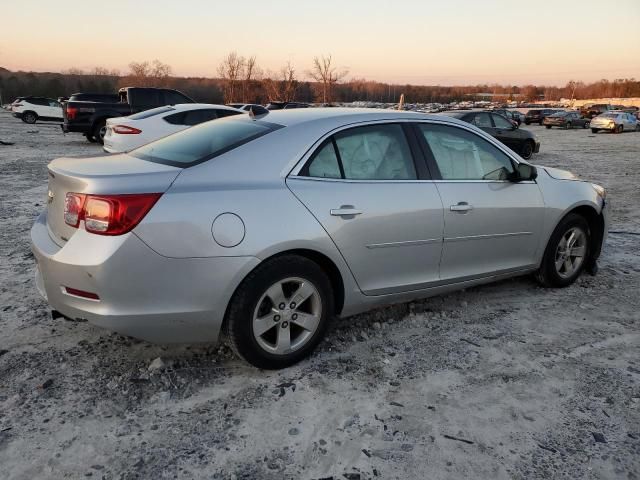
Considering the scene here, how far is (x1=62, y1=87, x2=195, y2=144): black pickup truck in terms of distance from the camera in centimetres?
1614

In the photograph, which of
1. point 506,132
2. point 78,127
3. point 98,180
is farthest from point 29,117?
point 98,180

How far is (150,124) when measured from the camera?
1135 centimetres

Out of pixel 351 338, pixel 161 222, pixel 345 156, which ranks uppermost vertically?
pixel 345 156

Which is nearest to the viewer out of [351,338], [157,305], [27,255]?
[157,305]

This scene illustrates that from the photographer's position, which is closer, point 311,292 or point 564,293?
point 311,292

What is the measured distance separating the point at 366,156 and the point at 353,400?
5.15ft

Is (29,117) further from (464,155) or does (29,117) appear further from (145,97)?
(464,155)

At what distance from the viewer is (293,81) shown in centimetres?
5478

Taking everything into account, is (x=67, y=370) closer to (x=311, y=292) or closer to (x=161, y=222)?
(x=161, y=222)

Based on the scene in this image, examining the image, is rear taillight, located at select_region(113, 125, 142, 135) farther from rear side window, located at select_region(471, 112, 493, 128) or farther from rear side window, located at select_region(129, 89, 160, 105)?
rear side window, located at select_region(471, 112, 493, 128)

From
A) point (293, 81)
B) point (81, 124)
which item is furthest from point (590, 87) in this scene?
point (81, 124)

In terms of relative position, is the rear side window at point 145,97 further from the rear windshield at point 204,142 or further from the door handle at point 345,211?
the door handle at point 345,211

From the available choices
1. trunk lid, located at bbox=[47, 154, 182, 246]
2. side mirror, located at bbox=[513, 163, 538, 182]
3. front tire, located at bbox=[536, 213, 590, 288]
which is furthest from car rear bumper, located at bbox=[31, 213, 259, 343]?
Answer: front tire, located at bbox=[536, 213, 590, 288]

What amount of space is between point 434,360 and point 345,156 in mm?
1438
